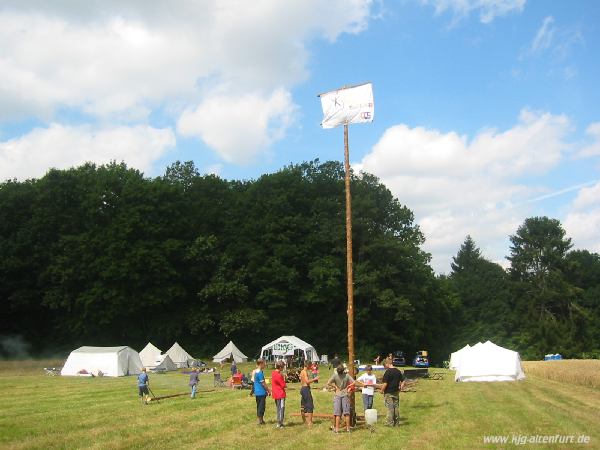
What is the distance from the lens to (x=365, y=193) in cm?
5941

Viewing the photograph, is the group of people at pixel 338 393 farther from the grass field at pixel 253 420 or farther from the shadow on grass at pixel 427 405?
the shadow on grass at pixel 427 405

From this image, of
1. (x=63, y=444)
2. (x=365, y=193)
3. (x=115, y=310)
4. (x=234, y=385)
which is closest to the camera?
(x=63, y=444)

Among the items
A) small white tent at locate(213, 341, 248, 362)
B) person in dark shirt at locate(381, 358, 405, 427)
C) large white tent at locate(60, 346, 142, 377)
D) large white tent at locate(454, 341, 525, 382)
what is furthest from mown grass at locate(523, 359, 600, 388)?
large white tent at locate(60, 346, 142, 377)

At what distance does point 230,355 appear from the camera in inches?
1973

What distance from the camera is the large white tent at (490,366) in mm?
31469

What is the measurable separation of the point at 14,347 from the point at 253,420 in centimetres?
4458

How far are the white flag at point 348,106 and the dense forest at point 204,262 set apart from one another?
122 ft

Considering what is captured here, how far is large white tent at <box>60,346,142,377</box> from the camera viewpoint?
38312 millimetres

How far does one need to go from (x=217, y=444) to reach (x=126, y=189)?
147 feet

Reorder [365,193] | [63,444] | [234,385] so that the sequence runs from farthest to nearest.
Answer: [365,193] → [234,385] → [63,444]

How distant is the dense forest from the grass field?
92.8 feet

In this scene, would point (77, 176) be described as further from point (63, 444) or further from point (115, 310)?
point (63, 444)

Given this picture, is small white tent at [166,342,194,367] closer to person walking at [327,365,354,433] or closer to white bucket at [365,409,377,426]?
white bucket at [365,409,377,426]

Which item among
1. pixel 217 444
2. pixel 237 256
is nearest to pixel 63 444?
pixel 217 444
